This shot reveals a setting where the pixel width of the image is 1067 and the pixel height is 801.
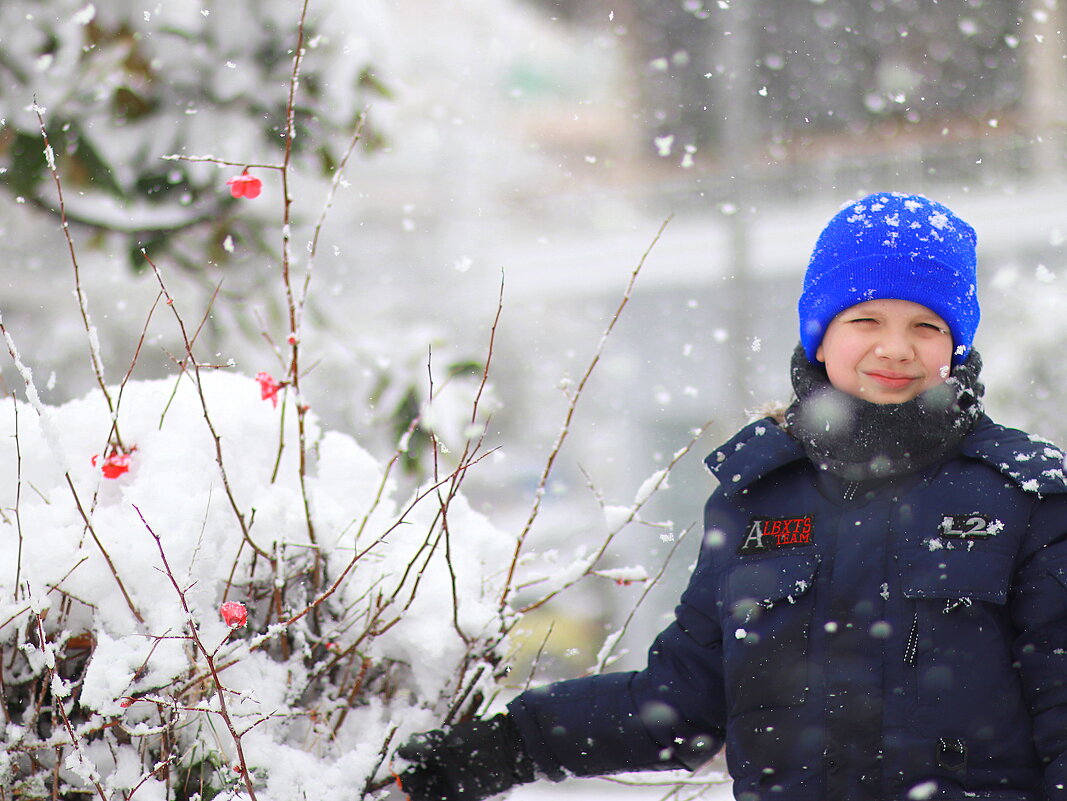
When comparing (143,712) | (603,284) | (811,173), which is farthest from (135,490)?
(603,284)

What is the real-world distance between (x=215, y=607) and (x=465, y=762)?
0.45 meters

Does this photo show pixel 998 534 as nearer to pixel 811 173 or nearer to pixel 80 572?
pixel 80 572

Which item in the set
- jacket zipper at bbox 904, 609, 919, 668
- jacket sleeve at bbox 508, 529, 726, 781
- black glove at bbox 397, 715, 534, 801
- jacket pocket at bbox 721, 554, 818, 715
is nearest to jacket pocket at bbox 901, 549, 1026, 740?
jacket zipper at bbox 904, 609, 919, 668

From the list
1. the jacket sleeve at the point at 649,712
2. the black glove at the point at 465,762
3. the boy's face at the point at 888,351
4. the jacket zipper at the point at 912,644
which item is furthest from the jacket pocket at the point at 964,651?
the black glove at the point at 465,762

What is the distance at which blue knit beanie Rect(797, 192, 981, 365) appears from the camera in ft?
4.98

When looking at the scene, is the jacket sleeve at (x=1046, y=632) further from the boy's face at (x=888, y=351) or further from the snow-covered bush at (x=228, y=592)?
the snow-covered bush at (x=228, y=592)

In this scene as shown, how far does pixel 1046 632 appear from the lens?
1.33 metres

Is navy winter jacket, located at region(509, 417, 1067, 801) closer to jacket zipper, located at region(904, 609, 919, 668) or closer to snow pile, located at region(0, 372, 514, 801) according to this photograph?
jacket zipper, located at region(904, 609, 919, 668)

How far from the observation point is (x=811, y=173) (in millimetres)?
9164

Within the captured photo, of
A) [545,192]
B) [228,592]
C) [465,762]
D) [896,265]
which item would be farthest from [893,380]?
[545,192]

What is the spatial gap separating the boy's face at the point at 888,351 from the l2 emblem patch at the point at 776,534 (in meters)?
0.21

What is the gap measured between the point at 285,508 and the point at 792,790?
0.85 meters

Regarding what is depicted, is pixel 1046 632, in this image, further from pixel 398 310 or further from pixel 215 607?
pixel 398 310

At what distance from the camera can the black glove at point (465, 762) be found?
1557 millimetres
